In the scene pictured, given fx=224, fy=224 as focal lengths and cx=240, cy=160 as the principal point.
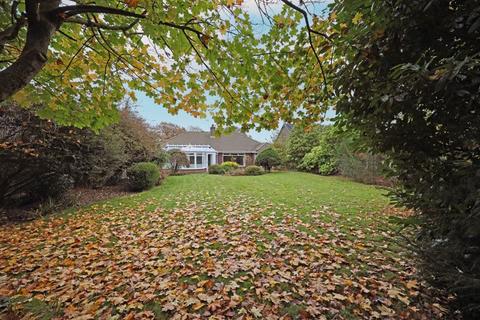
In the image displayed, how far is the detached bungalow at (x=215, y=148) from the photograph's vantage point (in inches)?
1125

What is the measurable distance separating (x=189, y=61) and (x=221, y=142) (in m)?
29.0

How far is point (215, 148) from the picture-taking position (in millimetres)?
31641

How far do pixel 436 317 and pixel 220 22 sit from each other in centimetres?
466

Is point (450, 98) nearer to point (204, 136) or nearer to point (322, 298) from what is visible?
point (322, 298)

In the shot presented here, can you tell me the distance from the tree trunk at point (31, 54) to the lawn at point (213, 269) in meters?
2.58

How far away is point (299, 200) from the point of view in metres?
8.25

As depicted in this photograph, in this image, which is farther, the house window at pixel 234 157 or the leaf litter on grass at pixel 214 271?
the house window at pixel 234 157

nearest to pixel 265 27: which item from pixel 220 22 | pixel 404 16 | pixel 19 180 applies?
pixel 220 22

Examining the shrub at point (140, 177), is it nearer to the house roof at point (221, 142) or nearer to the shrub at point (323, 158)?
the shrub at point (323, 158)

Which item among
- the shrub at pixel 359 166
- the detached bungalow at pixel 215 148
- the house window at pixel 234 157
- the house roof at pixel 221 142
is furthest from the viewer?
the house window at pixel 234 157

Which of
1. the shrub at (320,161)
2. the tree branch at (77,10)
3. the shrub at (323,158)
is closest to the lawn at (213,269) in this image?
the tree branch at (77,10)

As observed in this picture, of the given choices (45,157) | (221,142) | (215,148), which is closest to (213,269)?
(45,157)

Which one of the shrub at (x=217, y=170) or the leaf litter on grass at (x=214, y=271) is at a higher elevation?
the shrub at (x=217, y=170)

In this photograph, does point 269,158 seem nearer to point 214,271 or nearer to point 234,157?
point 234,157
